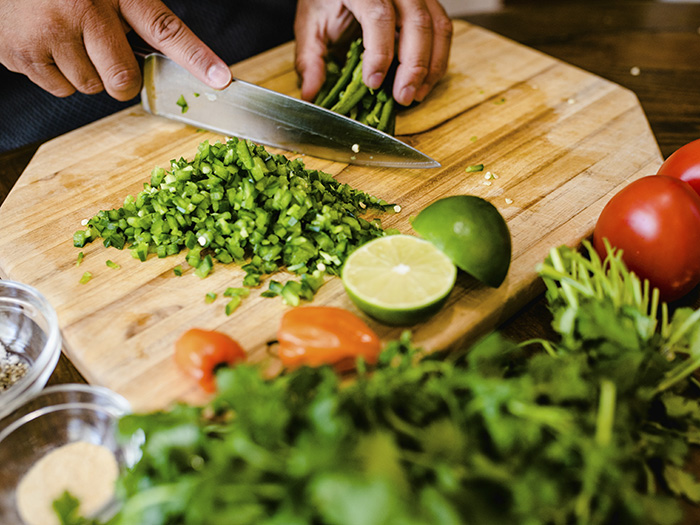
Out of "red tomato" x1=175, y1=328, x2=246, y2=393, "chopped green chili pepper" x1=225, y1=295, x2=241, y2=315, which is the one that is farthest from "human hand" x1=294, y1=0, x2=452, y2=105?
"red tomato" x1=175, y1=328, x2=246, y2=393

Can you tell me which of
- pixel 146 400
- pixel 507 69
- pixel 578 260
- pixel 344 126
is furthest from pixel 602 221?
pixel 146 400

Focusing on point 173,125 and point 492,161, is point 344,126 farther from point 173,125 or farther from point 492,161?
point 173,125

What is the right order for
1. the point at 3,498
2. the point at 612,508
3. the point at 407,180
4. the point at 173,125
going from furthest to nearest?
1. the point at 173,125
2. the point at 407,180
3. the point at 3,498
4. the point at 612,508

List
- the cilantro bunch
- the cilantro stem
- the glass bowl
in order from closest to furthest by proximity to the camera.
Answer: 1. the cilantro bunch
2. the cilantro stem
3. the glass bowl

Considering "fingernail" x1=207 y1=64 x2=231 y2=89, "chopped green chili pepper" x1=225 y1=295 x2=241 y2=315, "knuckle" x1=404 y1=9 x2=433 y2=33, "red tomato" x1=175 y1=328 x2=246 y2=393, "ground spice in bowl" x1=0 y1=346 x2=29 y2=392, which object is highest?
"knuckle" x1=404 y1=9 x2=433 y2=33

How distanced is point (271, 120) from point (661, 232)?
1408mm

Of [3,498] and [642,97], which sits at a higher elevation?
[642,97]

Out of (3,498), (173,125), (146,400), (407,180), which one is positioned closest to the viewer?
(3,498)

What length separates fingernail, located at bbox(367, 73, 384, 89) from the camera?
7.51ft

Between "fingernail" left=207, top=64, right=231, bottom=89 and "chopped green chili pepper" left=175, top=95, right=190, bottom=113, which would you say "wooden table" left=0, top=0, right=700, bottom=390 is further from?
"fingernail" left=207, top=64, right=231, bottom=89

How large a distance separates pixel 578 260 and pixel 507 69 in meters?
1.51

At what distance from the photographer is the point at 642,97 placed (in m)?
2.69

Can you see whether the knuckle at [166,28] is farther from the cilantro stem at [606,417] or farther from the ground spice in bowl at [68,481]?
the cilantro stem at [606,417]

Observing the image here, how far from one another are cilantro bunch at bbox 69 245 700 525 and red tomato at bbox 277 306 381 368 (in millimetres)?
128
